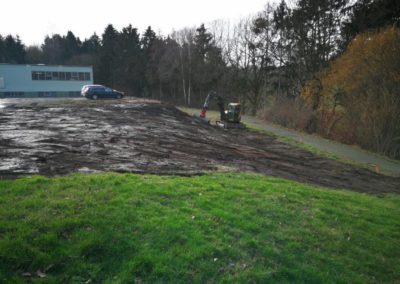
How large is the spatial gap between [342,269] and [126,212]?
3996 mm

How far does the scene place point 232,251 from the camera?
5.60 m

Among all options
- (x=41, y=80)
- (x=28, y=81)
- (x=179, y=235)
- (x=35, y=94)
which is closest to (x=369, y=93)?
(x=179, y=235)

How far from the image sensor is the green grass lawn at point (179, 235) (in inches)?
193

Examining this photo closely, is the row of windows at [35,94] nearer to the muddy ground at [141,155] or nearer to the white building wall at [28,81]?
the white building wall at [28,81]

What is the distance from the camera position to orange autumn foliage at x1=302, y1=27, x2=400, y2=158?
21.9 metres

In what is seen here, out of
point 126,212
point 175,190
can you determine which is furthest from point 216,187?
point 126,212

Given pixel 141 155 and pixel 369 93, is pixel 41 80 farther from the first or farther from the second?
pixel 369 93

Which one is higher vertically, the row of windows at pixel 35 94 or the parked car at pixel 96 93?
the parked car at pixel 96 93

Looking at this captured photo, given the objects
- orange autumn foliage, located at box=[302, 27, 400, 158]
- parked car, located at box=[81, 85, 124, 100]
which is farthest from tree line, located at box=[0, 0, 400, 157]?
parked car, located at box=[81, 85, 124, 100]

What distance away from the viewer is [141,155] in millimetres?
12672

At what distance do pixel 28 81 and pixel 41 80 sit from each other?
1864 mm

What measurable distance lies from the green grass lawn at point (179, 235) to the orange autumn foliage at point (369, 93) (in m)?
15.7

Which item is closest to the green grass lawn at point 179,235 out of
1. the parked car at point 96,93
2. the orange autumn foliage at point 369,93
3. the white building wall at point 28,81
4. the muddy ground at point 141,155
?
the muddy ground at point 141,155

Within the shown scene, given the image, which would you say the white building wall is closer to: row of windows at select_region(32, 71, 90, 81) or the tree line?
row of windows at select_region(32, 71, 90, 81)
